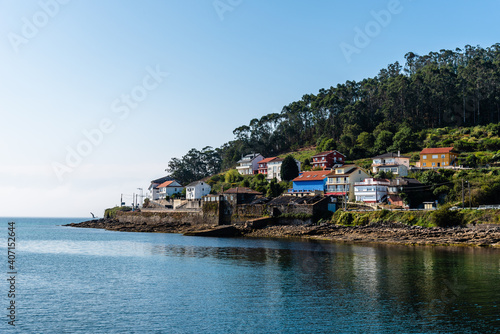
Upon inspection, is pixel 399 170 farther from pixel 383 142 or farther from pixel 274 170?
pixel 274 170

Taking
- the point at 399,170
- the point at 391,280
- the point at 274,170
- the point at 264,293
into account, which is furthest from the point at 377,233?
the point at 274,170

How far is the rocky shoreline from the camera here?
171 feet

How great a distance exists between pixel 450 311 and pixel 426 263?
16498 mm

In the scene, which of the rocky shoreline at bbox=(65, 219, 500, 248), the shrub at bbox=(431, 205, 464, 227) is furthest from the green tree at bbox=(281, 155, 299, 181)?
the shrub at bbox=(431, 205, 464, 227)

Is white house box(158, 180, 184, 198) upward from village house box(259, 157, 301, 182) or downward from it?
downward

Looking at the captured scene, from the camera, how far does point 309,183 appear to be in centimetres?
8662

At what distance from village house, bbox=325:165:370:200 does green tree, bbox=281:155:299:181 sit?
55.3 ft

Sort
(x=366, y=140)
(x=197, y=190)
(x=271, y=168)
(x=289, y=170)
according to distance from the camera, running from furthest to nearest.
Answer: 1. (x=197, y=190)
2. (x=271, y=168)
3. (x=366, y=140)
4. (x=289, y=170)

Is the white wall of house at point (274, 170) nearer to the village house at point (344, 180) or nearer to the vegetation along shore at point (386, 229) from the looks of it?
the village house at point (344, 180)

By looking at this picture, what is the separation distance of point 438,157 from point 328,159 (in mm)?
24219

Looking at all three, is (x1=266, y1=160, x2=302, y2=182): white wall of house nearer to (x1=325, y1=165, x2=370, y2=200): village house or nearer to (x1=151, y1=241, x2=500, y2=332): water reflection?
(x1=325, y1=165, x2=370, y2=200): village house

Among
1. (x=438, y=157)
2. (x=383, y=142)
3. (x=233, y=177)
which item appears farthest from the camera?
(x=233, y=177)

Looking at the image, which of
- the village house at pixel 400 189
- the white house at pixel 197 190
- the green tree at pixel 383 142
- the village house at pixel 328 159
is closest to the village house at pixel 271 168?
the village house at pixel 328 159

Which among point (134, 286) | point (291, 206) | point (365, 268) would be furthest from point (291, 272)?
point (291, 206)
